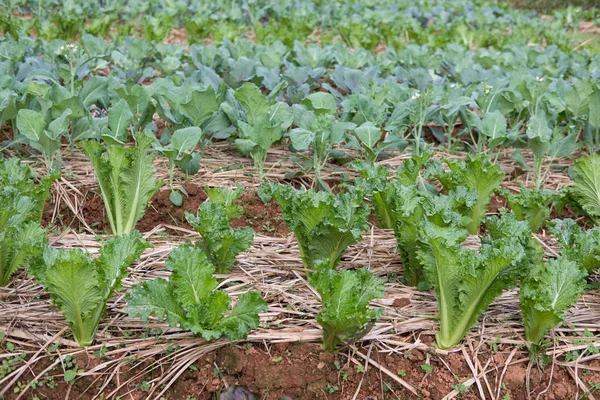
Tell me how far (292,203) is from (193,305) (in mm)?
615

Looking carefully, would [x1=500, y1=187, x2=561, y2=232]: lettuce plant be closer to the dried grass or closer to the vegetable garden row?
the vegetable garden row

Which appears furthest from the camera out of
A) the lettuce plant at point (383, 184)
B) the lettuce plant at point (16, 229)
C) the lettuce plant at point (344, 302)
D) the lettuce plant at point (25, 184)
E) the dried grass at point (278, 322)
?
the lettuce plant at point (383, 184)

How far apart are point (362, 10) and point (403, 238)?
6574mm

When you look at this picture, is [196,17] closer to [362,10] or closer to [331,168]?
[362,10]

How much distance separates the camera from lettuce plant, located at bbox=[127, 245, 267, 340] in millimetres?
2094

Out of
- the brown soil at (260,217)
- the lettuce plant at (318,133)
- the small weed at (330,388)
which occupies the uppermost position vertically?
the lettuce plant at (318,133)

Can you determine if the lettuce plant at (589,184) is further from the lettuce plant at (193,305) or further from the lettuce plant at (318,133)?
the lettuce plant at (193,305)

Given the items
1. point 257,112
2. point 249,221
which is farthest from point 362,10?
point 249,221

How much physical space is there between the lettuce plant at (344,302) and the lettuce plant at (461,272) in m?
0.22

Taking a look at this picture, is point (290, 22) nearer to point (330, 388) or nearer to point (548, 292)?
point (548, 292)

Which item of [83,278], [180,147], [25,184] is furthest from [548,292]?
[25,184]

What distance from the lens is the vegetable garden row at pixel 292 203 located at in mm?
2166

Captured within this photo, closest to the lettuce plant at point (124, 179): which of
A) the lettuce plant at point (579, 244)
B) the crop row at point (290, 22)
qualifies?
the lettuce plant at point (579, 244)

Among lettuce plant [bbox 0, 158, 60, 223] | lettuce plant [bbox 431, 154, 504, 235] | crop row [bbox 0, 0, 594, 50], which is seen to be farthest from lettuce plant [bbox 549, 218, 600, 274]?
crop row [bbox 0, 0, 594, 50]
